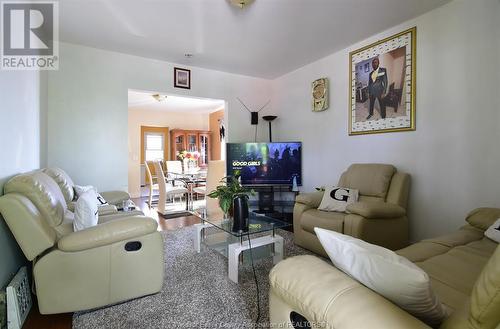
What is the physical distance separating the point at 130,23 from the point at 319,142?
2902 millimetres

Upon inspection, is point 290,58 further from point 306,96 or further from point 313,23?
point 313,23

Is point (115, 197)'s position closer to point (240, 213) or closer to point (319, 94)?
point (240, 213)

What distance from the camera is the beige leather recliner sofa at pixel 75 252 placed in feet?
4.86

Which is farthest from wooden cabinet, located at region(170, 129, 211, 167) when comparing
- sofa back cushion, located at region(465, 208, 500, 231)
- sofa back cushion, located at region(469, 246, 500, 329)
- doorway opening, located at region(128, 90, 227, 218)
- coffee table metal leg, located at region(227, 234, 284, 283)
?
sofa back cushion, located at region(469, 246, 500, 329)

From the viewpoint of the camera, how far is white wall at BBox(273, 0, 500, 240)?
2.25 m

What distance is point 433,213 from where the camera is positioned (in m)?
2.64

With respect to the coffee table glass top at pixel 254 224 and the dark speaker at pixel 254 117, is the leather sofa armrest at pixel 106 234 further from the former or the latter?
the dark speaker at pixel 254 117

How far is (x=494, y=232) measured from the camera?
176cm

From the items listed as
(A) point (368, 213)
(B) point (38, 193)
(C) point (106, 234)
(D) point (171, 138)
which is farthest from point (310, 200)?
(D) point (171, 138)

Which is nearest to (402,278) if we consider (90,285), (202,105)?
(90,285)

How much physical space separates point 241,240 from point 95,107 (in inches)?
108

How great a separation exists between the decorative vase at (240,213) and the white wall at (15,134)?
1.54 metres

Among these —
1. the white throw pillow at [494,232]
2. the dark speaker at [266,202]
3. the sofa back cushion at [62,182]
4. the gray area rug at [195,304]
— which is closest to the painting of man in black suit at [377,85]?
the white throw pillow at [494,232]

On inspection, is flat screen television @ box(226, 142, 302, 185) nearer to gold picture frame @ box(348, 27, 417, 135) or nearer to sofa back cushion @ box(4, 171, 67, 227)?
gold picture frame @ box(348, 27, 417, 135)
